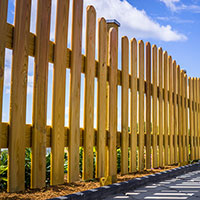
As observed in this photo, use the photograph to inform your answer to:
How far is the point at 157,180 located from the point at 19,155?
2435 mm

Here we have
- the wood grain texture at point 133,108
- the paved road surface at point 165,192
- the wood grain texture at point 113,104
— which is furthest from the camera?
the wood grain texture at point 133,108

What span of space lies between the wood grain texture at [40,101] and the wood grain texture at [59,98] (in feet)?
0.45

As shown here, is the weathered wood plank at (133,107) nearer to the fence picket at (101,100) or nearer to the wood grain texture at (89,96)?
the fence picket at (101,100)

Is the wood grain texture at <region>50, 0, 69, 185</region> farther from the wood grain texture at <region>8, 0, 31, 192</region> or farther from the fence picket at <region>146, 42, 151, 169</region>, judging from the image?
the fence picket at <region>146, 42, 151, 169</region>

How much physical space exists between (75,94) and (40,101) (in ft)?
1.74

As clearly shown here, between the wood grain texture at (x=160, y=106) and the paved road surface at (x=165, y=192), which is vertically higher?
the wood grain texture at (x=160, y=106)

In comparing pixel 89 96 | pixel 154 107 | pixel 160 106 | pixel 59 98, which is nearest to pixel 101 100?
pixel 89 96

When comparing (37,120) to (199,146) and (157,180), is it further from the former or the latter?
(199,146)

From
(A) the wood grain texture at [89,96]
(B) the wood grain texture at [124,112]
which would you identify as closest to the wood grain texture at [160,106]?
(B) the wood grain texture at [124,112]

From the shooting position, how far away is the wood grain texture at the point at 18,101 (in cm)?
291

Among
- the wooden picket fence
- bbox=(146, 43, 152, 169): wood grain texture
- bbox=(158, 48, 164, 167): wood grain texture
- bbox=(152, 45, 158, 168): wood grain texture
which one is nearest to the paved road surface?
the wooden picket fence

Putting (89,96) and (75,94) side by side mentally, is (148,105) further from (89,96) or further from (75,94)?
(75,94)

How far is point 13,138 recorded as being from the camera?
2908mm

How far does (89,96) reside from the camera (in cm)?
382
